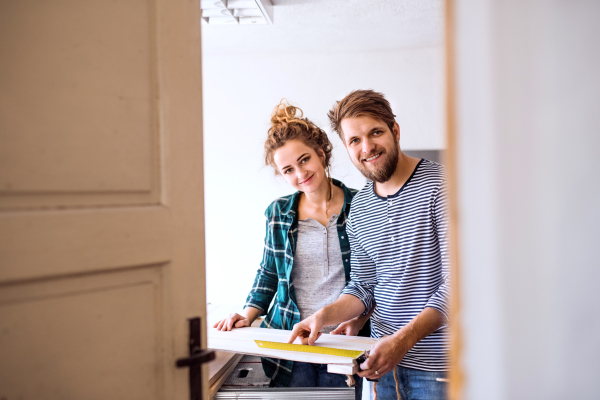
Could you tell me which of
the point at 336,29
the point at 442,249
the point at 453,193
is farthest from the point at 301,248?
the point at 336,29

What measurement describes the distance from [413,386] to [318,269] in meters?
0.68

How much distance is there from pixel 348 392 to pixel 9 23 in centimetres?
163

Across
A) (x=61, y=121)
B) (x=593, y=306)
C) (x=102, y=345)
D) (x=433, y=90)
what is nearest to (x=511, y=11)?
(x=593, y=306)

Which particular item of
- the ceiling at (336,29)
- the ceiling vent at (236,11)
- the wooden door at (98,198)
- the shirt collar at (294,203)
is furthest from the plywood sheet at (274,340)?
the ceiling at (336,29)

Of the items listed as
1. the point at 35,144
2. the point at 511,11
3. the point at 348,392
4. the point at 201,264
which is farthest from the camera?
the point at 348,392

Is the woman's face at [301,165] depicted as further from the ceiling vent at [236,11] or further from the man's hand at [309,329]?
the ceiling vent at [236,11]

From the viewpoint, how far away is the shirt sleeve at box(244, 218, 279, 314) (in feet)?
7.19

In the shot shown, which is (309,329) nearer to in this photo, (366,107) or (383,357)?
(383,357)

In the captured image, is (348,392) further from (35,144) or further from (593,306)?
(35,144)

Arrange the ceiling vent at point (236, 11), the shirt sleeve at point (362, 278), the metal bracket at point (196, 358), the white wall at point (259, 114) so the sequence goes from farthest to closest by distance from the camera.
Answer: the white wall at point (259, 114) < the ceiling vent at point (236, 11) < the shirt sleeve at point (362, 278) < the metal bracket at point (196, 358)

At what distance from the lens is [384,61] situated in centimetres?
443

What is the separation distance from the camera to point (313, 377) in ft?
6.42

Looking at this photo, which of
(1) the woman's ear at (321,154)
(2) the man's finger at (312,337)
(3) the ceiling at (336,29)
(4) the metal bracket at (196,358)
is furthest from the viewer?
(3) the ceiling at (336,29)

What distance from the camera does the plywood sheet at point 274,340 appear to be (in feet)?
4.96
